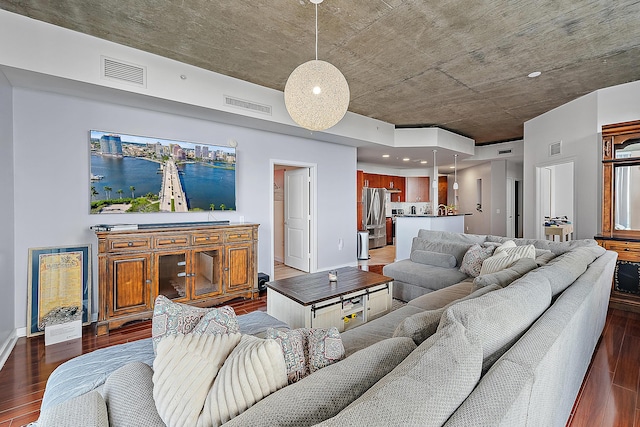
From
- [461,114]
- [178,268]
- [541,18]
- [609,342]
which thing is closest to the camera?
[541,18]

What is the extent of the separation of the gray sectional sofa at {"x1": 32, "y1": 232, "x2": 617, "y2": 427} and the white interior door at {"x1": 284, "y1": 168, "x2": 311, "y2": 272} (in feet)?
13.9

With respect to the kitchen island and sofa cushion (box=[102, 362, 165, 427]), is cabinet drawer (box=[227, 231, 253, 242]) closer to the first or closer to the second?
sofa cushion (box=[102, 362, 165, 427])

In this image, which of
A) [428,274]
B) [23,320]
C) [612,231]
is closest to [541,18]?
[428,274]

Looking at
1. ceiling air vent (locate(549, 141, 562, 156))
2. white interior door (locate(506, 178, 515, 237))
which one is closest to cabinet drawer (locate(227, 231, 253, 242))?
ceiling air vent (locate(549, 141, 562, 156))

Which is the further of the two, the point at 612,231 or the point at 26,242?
the point at 612,231

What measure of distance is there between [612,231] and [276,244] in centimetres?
577

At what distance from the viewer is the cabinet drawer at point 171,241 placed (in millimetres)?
3189

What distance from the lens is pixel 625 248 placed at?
3439 millimetres

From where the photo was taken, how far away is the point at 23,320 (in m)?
2.86

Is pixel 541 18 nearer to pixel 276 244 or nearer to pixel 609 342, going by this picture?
pixel 609 342

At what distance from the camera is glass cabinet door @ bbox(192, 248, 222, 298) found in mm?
3477

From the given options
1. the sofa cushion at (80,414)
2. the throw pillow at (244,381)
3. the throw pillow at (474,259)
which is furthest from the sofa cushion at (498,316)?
the throw pillow at (474,259)

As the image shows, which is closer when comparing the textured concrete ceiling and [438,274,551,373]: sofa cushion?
[438,274,551,373]: sofa cushion

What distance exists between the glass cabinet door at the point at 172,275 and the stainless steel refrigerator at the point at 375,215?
214 inches
